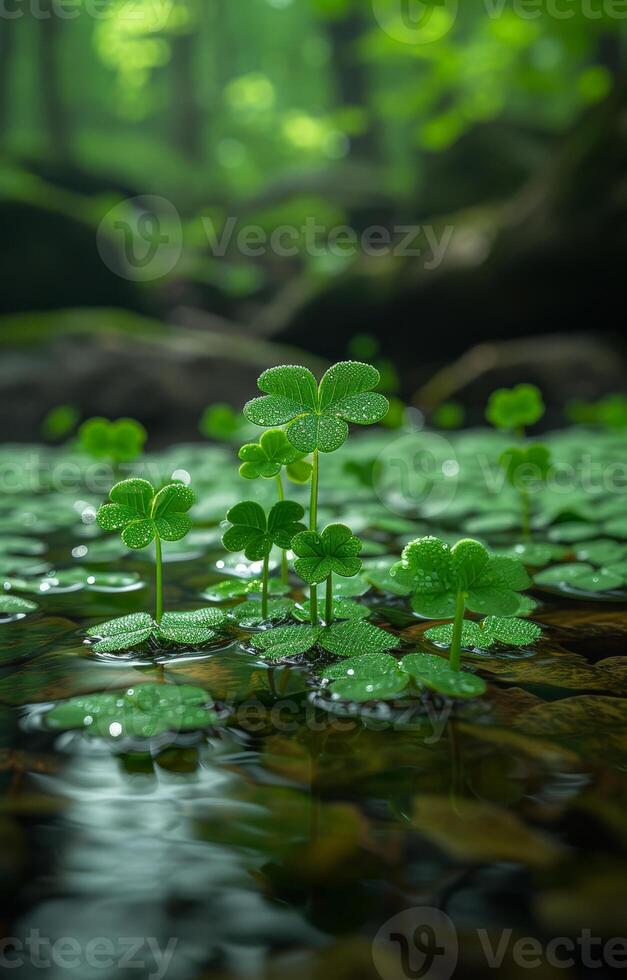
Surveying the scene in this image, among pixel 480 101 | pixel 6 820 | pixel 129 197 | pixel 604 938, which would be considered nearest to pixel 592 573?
pixel 604 938

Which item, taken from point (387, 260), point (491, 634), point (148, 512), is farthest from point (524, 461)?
point (387, 260)

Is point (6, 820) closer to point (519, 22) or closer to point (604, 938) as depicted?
point (604, 938)

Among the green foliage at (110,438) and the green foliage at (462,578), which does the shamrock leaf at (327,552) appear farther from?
the green foliage at (110,438)

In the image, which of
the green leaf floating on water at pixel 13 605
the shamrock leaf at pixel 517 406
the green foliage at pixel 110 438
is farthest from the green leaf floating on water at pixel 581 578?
the green foliage at pixel 110 438

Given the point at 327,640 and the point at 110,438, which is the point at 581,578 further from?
the point at 110,438

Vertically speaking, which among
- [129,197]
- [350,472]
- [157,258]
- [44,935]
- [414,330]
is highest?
[129,197]

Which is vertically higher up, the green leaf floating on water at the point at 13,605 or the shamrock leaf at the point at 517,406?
the shamrock leaf at the point at 517,406
